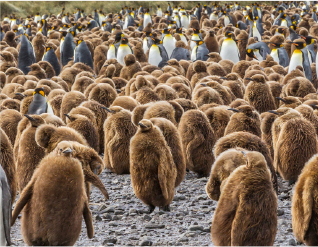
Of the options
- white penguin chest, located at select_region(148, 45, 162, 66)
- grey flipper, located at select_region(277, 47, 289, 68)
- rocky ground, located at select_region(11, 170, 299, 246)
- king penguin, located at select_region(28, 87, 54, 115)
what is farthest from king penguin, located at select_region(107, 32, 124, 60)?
rocky ground, located at select_region(11, 170, 299, 246)

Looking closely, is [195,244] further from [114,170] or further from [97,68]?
[97,68]

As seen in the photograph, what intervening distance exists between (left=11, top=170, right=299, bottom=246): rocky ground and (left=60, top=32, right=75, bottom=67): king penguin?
29.2 feet

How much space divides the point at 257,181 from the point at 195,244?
0.77 metres

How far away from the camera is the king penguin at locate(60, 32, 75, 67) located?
1252 cm

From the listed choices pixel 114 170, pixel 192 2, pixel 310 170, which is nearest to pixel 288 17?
pixel 192 2

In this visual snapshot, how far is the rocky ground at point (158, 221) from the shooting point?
308 centimetres

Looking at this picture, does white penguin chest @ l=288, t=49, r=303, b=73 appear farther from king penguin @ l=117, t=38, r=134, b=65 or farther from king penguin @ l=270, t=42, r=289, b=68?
king penguin @ l=117, t=38, r=134, b=65

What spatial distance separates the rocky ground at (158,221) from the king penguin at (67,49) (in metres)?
8.90

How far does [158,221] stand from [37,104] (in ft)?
7.89

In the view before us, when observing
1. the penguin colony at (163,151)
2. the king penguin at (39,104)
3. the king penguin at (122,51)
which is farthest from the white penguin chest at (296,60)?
the king penguin at (39,104)

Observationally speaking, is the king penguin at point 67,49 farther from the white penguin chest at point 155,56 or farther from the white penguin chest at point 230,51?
the white penguin chest at point 230,51

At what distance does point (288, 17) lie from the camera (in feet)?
63.6

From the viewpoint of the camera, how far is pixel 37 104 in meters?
5.09

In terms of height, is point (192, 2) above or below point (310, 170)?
above
